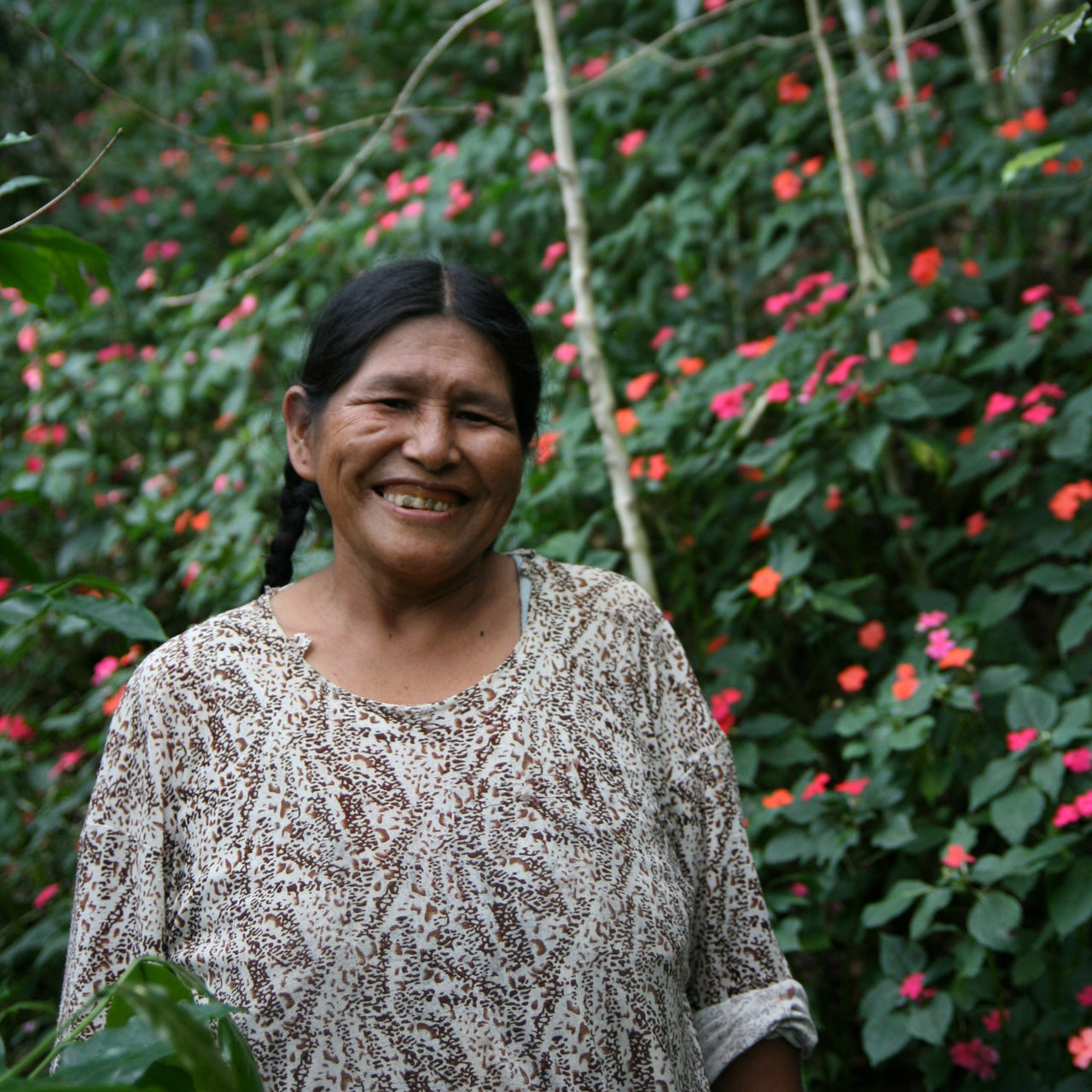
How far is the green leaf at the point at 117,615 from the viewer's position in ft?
3.60

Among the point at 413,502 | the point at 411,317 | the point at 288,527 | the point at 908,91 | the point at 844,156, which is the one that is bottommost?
the point at 413,502

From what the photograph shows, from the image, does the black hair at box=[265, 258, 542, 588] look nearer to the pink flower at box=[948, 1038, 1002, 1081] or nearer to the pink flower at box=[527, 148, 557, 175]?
the pink flower at box=[948, 1038, 1002, 1081]

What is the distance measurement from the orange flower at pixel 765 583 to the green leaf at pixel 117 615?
1.27 m

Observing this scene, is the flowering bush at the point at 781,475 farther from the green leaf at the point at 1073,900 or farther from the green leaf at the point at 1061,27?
the green leaf at the point at 1061,27

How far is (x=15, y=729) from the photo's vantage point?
9.28 ft

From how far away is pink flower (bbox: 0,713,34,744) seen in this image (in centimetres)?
283

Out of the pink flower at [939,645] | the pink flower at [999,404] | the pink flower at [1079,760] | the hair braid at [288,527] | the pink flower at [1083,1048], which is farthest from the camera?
the pink flower at [999,404]

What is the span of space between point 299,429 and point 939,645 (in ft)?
4.14

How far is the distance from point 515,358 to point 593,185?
233 centimetres

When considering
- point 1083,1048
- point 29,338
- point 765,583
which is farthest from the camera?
point 29,338

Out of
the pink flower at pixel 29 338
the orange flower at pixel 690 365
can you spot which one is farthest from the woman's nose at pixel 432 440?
the pink flower at pixel 29 338

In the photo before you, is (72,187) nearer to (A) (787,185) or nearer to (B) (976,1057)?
(B) (976,1057)

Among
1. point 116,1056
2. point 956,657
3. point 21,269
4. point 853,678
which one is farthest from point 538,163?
point 116,1056

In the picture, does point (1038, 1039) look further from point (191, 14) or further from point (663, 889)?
point (191, 14)
